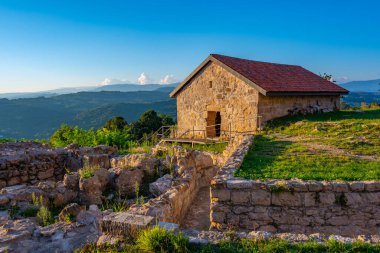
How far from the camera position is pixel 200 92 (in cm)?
1891

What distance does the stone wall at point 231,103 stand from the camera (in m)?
16.4

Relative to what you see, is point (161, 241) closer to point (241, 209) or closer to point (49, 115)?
point (241, 209)

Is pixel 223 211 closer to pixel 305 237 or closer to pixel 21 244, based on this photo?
pixel 305 237

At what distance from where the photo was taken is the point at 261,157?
8.80 meters

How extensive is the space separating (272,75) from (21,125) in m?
76.4

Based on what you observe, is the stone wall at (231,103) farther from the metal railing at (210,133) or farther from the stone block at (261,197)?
the stone block at (261,197)

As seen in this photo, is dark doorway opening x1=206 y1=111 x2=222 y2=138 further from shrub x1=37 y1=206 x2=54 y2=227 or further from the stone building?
shrub x1=37 y1=206 x2=54 y2=227

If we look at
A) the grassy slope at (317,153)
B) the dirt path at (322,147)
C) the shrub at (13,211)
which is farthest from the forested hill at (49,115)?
the shrub at (13,211)

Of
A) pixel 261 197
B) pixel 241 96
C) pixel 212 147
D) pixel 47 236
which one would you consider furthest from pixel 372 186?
pixel 241 96

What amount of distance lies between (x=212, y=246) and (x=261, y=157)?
5287 millimetres

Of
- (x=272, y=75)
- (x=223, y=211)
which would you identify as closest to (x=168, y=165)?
(x=223, y=211)

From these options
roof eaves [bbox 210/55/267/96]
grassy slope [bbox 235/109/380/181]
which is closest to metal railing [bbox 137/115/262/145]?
roof eaves [bbox 210/55/267/96]

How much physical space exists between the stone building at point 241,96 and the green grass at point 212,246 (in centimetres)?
1214

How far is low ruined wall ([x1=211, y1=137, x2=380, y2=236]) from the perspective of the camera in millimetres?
5844
